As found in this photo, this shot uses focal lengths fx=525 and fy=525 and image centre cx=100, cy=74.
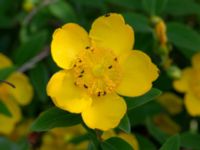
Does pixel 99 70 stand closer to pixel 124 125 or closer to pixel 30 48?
pixel 124 125

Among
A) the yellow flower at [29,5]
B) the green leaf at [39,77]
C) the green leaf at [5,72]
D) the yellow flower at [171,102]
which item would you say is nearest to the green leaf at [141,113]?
the yellow flower at [171,102]

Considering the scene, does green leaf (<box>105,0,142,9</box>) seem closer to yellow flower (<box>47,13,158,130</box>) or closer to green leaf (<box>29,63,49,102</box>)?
green leaf (<box>29,63,49,102</box>)

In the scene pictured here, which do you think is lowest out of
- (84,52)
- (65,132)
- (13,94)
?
(65,132)

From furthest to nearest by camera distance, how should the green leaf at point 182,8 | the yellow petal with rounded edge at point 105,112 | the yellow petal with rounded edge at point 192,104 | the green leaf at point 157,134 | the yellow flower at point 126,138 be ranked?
the green leaf at point 182,8
the yellow petal with rounded edge at point 192,104
the green leaf at point 157,134
the yellow flower at point 126,138
the yellow petal with rounded edge at point 105,112

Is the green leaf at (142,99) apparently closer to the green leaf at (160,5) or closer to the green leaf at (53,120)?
the green leaf at (53,120)

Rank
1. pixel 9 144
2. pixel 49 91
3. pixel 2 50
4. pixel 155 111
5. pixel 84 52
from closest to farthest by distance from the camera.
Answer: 1. pixel 49 91
2. pixel 84 52
3. pixel 9 144
4. pixel 155 111
5. pixel 2 50

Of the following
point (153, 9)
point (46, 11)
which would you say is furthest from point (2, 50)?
point (153, 9)

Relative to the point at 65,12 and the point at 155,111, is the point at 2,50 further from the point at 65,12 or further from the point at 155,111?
the point at 155,111

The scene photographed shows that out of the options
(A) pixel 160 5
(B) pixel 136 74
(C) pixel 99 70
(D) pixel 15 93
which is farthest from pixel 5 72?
(A) pixel 160 5
